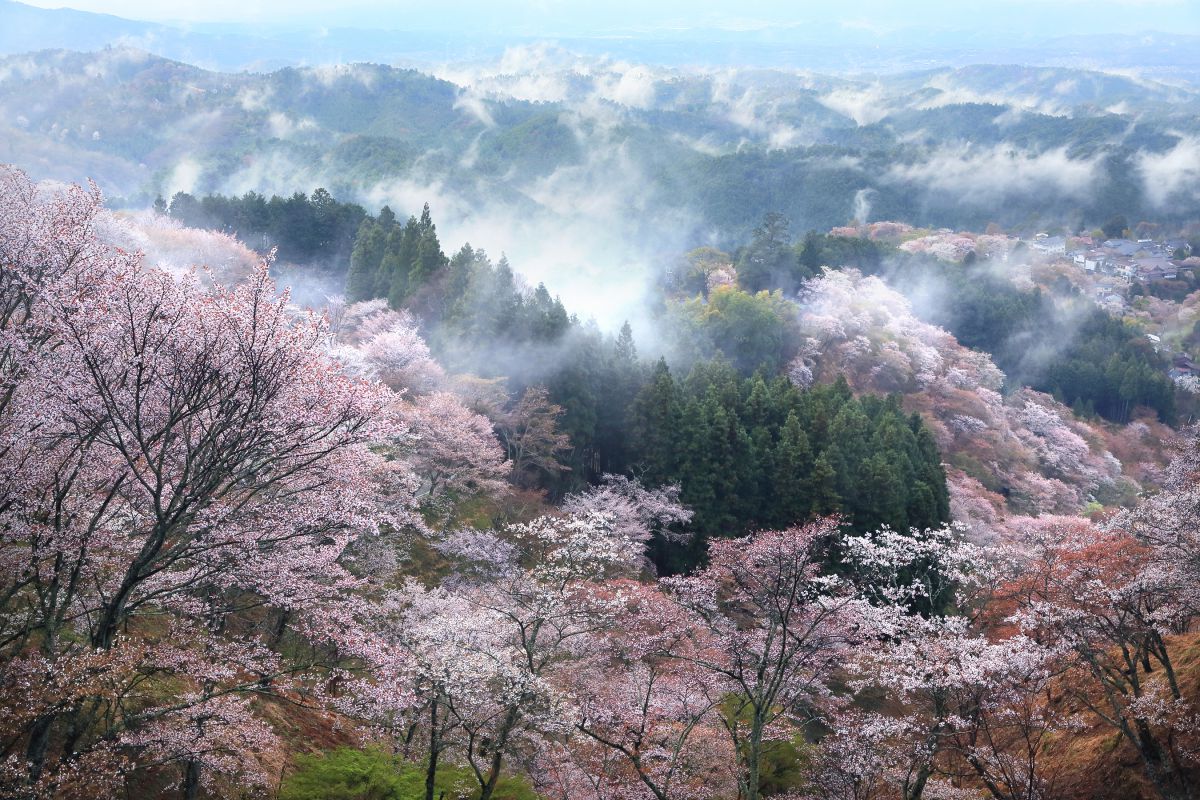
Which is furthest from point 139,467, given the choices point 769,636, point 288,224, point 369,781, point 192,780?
point 288,224

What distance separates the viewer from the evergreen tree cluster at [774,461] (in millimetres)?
34062

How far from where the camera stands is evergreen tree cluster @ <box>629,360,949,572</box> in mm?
34062

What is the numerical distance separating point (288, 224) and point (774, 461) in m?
42.0

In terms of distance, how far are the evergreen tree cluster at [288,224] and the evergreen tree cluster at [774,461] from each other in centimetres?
3240

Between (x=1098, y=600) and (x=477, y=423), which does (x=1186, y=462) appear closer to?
(x=1098, y=600)

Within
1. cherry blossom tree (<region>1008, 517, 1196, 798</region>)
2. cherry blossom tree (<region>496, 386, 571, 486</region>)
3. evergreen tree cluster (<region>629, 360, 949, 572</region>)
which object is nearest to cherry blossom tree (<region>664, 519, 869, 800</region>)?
cherry blossom tree (<region>1008, 517, 1196, 798</region>)

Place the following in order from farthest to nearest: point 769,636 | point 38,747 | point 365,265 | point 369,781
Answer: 1. point 365,265
2. point 769,636
3. point 369,781
4. point 38,747

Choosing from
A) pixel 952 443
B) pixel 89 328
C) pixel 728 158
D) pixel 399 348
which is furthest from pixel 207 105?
pixel 89 328

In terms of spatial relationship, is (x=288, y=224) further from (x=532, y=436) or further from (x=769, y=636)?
(x=769, y=636)

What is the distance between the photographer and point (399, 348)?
3522 cm

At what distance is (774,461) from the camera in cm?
3591

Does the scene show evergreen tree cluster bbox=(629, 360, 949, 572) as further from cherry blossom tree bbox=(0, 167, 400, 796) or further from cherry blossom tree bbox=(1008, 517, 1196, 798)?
cherry blossom tree bbox=(0, 167, 400, 796)

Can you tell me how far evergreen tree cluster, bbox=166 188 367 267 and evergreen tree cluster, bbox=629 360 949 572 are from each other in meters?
32.4

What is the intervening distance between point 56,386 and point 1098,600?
17.5m
